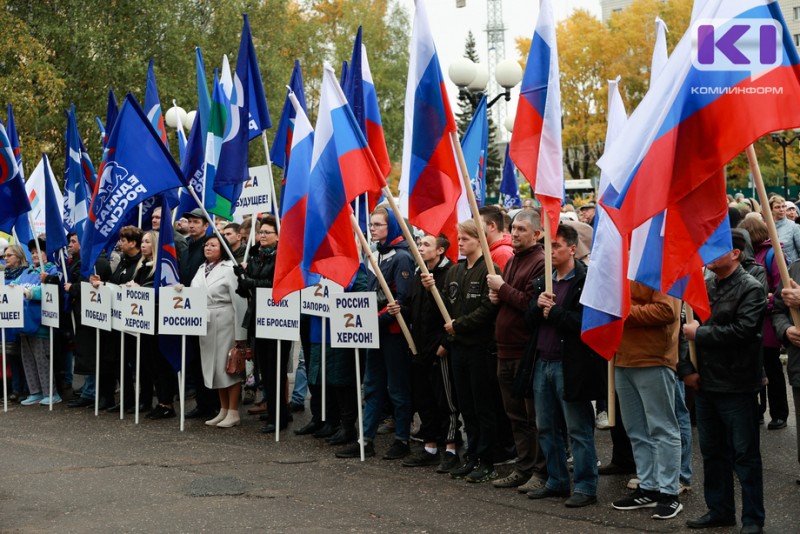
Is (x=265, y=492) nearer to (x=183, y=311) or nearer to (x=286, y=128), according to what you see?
(x=183, y=311)

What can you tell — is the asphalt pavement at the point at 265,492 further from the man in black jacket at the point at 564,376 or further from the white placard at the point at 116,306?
the white placard at the point at 116,306

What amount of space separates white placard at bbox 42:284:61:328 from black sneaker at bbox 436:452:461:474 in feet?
19.5

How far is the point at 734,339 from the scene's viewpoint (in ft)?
22.4

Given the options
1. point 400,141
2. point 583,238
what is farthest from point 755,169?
point 400,141

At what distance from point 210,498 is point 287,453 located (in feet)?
5.94

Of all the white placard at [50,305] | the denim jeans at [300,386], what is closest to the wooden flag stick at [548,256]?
the denim jeans at [300,386]

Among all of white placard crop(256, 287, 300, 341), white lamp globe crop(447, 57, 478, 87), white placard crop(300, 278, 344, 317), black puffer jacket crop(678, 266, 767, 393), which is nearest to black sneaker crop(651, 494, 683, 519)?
black puffer jacket crop(678, 266, 767, 393)

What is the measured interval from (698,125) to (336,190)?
3.61 m

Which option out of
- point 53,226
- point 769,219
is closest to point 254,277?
point 53,226

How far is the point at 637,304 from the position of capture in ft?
24.7

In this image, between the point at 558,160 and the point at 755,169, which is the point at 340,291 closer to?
the point at 558,160

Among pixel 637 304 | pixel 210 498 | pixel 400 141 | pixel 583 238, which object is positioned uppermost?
pixel 400 141

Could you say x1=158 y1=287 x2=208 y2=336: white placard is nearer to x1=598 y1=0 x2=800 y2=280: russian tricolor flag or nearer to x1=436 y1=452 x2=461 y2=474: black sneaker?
x1=436 y1=452 x2=461 y2=474: black sneaker

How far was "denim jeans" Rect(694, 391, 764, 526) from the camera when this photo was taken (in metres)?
6.83
